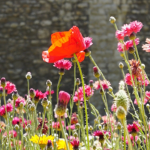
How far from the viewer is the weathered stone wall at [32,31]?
6.26 metres

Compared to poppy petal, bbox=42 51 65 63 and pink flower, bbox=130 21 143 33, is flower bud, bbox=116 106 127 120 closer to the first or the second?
poppy petal, bbox=42 51 65 63

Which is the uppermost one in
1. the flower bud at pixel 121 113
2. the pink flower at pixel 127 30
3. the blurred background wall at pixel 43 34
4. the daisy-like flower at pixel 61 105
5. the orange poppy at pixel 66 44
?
the blurred background wall at pixel 43 34

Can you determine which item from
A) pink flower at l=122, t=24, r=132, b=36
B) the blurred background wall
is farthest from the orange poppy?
the blurred background wall

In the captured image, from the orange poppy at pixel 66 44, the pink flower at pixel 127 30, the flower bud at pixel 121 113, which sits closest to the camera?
the flower bud at pixel 121 113

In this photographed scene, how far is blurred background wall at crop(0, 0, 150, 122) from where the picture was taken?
627 cm

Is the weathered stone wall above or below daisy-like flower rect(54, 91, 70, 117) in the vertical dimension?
above

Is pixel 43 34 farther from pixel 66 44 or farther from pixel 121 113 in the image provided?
pixel 121 113

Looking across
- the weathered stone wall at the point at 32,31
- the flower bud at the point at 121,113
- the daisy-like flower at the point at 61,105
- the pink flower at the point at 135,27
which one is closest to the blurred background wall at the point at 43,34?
the weathered stone wall at the point at 32,31

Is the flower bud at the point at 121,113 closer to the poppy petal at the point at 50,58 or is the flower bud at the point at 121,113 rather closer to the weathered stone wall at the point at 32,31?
the poppy petal at the point at 50,58

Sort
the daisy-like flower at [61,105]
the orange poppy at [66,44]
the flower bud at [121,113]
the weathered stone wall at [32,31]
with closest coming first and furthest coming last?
the flower bud at [121,113] → the daisy-like flower at [61,105] → the orange poppy at [66,44] → the weathered stone wall at [32,31]

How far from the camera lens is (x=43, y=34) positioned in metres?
6.29

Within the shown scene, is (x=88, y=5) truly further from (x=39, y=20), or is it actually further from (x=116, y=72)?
(x=116, y=72)

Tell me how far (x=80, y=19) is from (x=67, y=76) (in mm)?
1144

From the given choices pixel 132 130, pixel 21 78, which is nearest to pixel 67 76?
pixel 21 78
